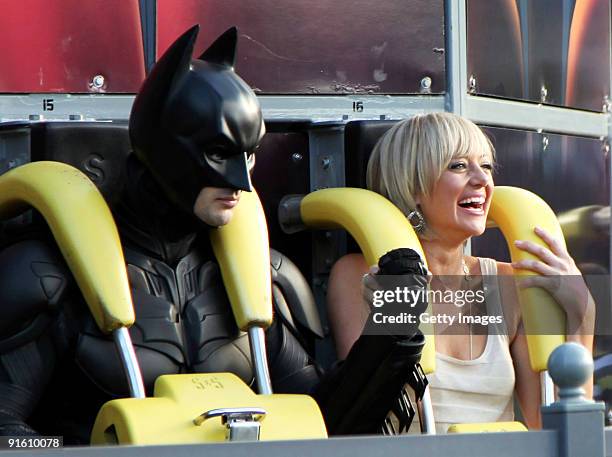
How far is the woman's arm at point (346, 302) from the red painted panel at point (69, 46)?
75 centimetres

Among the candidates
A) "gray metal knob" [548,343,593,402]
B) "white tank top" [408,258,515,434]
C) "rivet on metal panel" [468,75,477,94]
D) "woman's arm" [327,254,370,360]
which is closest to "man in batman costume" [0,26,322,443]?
"woman's arm" [327,254,370,360]

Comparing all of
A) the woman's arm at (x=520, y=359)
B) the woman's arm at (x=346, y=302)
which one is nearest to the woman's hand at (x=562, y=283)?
the woman's arm at (x=520, y=359)

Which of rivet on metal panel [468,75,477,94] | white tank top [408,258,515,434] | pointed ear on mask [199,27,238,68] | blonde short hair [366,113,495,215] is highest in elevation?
pointed ear on mask [199,27,238,68]

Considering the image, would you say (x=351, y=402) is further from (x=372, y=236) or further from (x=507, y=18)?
(x=507, y=18)

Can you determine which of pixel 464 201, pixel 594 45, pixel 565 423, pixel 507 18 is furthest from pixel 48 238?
pixel 594 45

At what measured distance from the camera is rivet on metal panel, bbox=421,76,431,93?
14.4 ft

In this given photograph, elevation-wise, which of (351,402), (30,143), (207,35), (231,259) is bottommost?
(351,402)

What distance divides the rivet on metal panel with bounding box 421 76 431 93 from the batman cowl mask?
102 cm

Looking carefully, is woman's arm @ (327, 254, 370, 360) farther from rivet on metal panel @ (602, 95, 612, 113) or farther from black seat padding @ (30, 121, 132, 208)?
rivet on metal panel @ (602, 95, 612, 113)

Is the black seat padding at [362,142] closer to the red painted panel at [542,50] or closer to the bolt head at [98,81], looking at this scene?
the red painted panel at [542,50]

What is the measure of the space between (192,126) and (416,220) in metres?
0.71

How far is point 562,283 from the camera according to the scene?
3.81 metres

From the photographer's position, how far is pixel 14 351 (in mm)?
3342

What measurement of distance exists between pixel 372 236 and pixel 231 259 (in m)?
0.35
